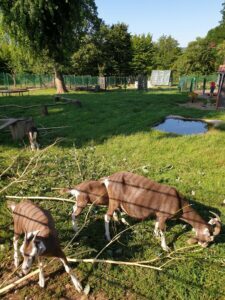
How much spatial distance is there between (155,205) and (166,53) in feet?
263

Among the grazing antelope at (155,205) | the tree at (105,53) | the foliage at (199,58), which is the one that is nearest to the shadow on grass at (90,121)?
the grazing antelope at (155,205)

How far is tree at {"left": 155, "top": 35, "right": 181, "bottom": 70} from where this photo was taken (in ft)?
247

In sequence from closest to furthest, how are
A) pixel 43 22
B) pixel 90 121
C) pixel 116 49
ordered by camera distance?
pixel 90 121 < pixel 43 22 < pixel 116 49

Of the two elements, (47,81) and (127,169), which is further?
(47,81)

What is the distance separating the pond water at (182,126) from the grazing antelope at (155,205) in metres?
6.36

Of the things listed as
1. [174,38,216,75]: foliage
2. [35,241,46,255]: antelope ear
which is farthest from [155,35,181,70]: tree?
[35,241,46,255]: antelope ear

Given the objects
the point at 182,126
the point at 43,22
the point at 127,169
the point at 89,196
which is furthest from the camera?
the point at 43,22

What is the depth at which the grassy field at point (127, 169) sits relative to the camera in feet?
13.3

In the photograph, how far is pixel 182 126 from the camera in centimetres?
1177

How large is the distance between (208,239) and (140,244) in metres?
1.05

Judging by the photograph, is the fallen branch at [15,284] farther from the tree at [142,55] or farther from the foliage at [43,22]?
the tree at [142,55]

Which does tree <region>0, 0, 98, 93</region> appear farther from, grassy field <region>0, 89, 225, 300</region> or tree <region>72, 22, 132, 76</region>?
tree <region>72, 22, 132, 76</region>

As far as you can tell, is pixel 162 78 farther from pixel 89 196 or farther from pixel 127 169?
pixel 89 196

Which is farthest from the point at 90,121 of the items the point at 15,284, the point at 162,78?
the point at 162,78
